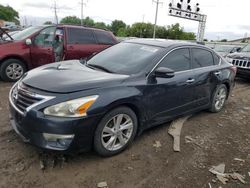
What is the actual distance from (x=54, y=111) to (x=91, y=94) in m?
0.48

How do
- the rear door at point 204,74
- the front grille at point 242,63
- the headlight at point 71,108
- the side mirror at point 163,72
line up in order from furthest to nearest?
the front grille at point 242,63 < the rear door at point 204,74 < the side mirror at point 163,72 < the headlight at point 71,108

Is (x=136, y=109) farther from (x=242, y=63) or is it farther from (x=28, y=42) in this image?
(x=242, y=63)

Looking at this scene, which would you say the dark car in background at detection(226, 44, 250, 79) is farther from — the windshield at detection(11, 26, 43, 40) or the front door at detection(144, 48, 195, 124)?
the windshield at detection(11, 26, 43, 40)

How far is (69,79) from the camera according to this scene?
3.24 m

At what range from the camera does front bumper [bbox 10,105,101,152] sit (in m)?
2.87

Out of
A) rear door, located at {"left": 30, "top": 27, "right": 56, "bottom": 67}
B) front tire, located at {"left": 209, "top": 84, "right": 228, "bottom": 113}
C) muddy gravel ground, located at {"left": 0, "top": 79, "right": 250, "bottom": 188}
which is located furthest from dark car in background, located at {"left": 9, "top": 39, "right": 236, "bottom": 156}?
rear door, located at {"left": 30, "top": 27, "right": 56, "bottom": 67}

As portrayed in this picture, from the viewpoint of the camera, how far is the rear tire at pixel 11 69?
6832 millimetres

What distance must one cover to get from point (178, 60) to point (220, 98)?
193cm

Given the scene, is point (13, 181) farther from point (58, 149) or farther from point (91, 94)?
point (91, 94)

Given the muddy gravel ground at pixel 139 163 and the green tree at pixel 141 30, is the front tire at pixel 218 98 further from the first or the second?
the green tree at pixel 141 30

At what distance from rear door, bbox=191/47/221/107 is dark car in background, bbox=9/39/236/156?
19 mm

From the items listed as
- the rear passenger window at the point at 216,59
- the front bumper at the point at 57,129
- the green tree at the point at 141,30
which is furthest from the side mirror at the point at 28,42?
the green tree at the point at 141,30

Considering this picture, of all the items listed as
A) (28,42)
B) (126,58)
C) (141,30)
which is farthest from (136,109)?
(141,30)

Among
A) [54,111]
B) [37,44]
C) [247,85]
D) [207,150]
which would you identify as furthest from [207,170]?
[247,85]
